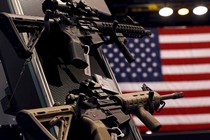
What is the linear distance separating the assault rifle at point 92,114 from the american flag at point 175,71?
243 cm

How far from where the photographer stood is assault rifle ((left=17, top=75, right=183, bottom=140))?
143cm

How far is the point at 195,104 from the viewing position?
4281 mm

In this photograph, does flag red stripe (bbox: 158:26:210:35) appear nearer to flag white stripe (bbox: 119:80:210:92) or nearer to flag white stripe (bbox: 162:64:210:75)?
flag white stripe (bbox: 162:64:210:75)

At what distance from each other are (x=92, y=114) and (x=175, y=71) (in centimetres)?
289

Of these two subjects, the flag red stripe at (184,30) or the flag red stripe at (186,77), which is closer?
the flag red stripe at (186,77)

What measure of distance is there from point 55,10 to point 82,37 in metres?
0.15

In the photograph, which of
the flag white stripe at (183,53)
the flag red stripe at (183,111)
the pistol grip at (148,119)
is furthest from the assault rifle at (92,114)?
the flag white stripe at (183,53)

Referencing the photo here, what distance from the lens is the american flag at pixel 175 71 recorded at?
4.30 metres

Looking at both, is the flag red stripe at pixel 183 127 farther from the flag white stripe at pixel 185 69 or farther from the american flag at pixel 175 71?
the flag white stripe at pixel 185 69

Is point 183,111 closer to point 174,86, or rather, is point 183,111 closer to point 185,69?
point 174,86

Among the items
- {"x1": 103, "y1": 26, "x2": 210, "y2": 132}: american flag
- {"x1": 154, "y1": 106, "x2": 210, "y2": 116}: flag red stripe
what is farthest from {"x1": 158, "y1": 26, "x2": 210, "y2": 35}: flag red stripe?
{"x1": 154, "y1": 106, "x2": 210, "y2": 116}: flag red stripe

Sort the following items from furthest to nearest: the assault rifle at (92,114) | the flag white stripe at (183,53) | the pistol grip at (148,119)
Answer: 1. the flag white stripe at (183,53)
2. the pistol grip at (148,119)
3. the assault rifle at (92,114)

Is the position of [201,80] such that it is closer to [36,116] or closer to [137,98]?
[137,98]

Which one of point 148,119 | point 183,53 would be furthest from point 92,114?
point 183,53
